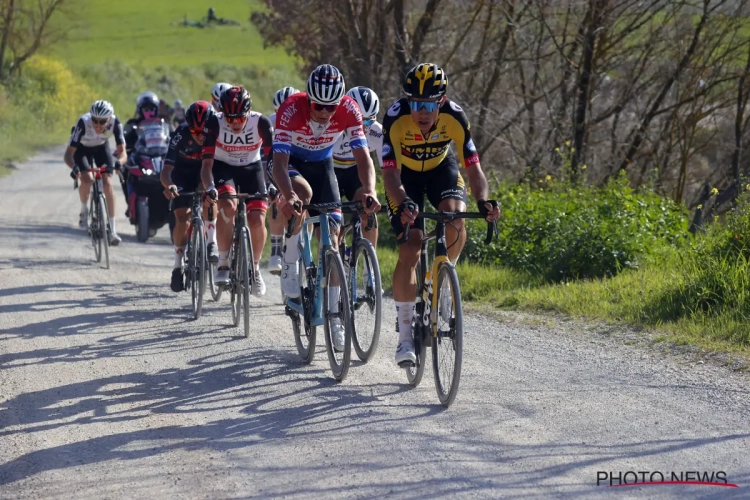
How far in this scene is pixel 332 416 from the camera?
227 inches

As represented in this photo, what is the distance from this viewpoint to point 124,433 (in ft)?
18.3

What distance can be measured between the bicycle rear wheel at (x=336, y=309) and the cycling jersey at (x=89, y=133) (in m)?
7.31

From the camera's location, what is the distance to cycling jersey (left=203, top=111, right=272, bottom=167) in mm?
9055

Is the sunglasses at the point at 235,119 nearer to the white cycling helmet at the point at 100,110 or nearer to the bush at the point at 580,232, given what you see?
the bush at the point at 580,232

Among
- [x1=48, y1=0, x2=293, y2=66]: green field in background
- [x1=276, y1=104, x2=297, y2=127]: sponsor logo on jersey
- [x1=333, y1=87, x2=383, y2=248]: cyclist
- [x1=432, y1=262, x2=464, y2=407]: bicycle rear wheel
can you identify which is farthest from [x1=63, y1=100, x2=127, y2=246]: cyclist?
[x1=48, y1=0, x2=293, y2=66]: green field in background

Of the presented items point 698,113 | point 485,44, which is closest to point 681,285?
point 698,113

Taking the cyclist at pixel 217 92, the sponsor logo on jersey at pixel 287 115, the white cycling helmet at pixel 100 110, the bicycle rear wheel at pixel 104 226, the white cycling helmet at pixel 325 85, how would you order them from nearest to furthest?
1. the white cycling helmet at pixel 325 85
2. the sponsor logo on jersey at pixel 287 115
3. the cyclist at pixel 217 92
4. the bicycle rear wheel at pixel 104 226
5. the white cycling helmet at pixel 100 110

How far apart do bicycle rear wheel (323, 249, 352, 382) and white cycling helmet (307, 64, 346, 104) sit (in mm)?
1120

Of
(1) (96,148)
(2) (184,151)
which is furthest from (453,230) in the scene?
(1) (96,148)

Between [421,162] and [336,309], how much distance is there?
3.92ft

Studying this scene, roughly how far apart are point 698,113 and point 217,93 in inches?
362

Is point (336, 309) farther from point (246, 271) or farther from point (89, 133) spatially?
point (89, 133)

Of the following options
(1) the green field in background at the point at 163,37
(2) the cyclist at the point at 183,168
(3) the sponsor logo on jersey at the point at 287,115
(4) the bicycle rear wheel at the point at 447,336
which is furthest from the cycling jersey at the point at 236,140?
(1) the green field in background at the point at 163,37

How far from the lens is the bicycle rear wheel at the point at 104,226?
1220 cm
